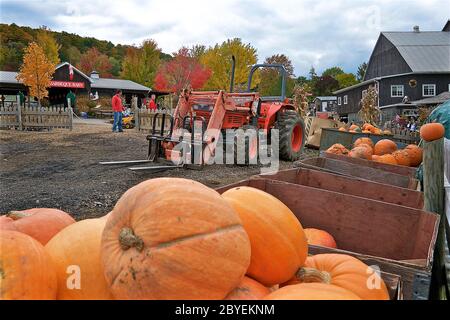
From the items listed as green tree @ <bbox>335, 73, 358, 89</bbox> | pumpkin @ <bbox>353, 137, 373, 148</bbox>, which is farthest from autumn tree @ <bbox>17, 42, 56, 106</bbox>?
green tree @ <bbox>335, 73, 358, 89</bbox>

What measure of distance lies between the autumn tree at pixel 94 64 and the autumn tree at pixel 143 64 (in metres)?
6.30

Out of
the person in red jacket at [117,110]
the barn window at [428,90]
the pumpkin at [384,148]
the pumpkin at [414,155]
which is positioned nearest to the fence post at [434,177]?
the pumpkin at [414,155]

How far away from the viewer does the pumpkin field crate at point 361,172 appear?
483 cm

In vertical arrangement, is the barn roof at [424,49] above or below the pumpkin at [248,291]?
above

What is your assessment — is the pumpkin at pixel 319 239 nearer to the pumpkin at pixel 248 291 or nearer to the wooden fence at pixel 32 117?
the pumpkin at pixel 248 291

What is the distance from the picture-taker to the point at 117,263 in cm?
133

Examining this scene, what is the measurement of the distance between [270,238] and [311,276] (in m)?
0.24

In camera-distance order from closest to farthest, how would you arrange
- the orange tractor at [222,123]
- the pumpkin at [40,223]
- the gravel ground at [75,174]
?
the pumpkin at [40,223]
the gravel ground at [75,174]
the orange tractor at [222,123]

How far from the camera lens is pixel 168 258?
1.29 meters

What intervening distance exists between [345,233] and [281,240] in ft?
5.71

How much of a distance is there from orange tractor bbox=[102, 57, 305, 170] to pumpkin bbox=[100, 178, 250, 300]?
7.27m

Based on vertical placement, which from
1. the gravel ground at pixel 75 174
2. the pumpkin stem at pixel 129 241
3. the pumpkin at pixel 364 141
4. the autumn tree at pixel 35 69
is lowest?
the gravel ground at pixel 75 174

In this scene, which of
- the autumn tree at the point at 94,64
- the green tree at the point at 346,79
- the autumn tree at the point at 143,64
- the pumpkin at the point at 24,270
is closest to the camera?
the pumpkin at the point at 24,270

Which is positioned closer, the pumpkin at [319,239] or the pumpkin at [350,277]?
the pumpkin at [350,277]
